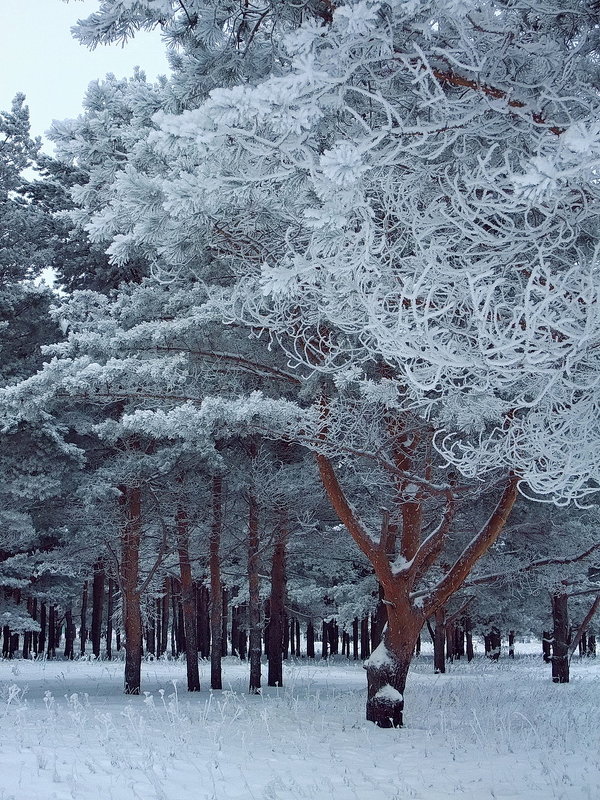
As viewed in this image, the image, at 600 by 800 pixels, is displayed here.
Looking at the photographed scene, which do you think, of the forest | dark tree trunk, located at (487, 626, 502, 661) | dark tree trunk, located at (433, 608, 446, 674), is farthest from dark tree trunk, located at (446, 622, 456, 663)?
the forest

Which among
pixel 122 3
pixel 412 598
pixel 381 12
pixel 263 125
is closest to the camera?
pixel 381 12

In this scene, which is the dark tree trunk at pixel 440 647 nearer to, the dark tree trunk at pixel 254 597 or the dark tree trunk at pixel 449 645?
the dark tree trunk at pixel 449 645

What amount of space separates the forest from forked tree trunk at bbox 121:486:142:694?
0.30ft

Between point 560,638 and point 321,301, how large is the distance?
1737 cm

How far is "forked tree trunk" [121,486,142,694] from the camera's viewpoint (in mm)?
14336

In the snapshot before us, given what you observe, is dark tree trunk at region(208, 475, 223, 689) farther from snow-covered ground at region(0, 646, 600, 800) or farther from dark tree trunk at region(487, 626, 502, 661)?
dark tree trunk at region(487, 626, 502, 661)

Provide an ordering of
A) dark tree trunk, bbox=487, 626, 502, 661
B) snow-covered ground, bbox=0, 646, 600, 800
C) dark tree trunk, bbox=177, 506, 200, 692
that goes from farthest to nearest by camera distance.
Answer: dark tree trunk, bbox=487, 626, 502, 661 → dark tree trunk, bbox=177, 506, 200, 692 → snow-covered ground, bbox=0, 646, 600, 800

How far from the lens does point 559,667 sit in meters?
20.4

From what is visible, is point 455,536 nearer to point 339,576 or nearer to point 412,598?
point 412,598

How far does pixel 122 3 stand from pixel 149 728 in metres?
7.97

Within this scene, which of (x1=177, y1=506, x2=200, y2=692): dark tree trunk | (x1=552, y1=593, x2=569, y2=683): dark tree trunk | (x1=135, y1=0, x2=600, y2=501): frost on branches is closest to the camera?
(x1=135, y1=0, x2=600, y2=501): frost on branches

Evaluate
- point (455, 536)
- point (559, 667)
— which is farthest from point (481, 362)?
point (559, 667)

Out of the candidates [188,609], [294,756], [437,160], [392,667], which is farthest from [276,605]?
[437,160]

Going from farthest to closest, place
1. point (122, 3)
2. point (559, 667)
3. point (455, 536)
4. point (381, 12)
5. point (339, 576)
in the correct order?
point (339, 576) < point (559, 667) < point (455, 536) < point (122, 3) < point (381, 12)
